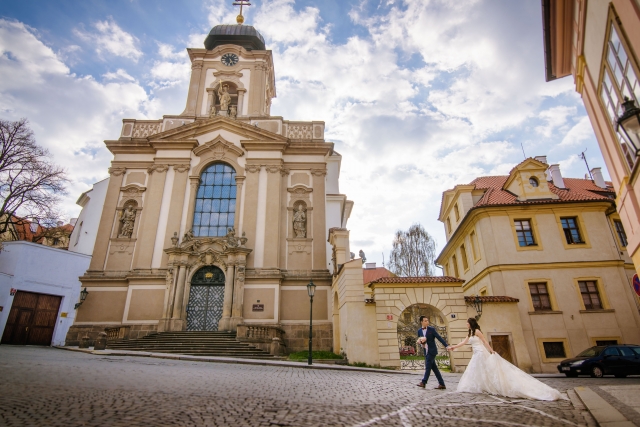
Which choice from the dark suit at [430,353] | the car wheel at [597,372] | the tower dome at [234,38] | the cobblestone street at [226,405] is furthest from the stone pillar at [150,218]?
the car wheel at [597,372]

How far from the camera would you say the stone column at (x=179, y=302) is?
816 inches

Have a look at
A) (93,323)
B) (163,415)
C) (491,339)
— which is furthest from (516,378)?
(93,323)

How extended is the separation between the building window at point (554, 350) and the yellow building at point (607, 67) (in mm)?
9706

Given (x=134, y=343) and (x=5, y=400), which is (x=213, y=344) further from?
(x=5, y=400)

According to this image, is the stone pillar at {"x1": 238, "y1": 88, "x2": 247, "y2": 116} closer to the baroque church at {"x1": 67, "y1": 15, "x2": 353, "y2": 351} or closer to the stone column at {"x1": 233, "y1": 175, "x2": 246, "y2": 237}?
the baroque church at {"x1": 67, "y1": 15, "x2": 353, "y2": 351}

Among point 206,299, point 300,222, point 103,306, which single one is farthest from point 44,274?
point 300,222

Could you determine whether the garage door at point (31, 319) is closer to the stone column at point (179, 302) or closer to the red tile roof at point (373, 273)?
the stone column at point (179, 302)

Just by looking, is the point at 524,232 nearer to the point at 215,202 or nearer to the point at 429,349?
the point at 429,349

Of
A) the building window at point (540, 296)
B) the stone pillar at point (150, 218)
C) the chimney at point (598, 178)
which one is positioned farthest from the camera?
the chimney at point (598, 178)

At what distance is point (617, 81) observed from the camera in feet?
26.8

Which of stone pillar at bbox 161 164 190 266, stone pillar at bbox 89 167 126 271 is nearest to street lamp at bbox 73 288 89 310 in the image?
stone pillar at bbox 89 167 126 271

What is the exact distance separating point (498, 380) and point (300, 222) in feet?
58.6

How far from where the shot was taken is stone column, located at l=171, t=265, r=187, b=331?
68.0ft

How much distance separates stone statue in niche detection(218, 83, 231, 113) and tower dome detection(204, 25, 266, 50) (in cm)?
550
